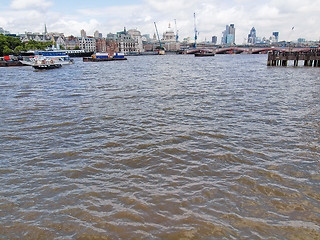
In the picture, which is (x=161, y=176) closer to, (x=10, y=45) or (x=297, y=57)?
(x=297, y=57)

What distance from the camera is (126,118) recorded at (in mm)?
13602

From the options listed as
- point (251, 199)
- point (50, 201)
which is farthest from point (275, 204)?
point (50, 201)

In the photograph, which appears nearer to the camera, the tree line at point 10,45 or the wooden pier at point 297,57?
the wooden pier at point 297,57

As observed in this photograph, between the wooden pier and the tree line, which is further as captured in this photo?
the tree line

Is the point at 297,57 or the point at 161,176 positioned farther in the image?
the point at 297,57

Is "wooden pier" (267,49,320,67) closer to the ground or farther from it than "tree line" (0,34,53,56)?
closer to the ground

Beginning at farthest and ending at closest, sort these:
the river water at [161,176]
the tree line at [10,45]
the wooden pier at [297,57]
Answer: the tree line at [10,45]
the wooden pier at [297,57]
the river water at [161,176]

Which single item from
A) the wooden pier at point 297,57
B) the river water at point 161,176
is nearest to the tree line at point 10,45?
the wooden pier at point 297,57

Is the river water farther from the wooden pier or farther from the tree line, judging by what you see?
the tree line

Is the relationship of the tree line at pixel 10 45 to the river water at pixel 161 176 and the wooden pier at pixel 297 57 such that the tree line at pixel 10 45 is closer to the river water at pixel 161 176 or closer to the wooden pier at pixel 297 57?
the wooden pier at pixel 297 57

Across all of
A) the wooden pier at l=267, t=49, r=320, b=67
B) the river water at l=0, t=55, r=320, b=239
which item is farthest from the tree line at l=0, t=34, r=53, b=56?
the river water at l=0, t=55, r=320, b=239

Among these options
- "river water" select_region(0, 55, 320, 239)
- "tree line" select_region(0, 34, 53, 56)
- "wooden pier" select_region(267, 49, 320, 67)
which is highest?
"tree line" select_region(0, 34, 53, 56)

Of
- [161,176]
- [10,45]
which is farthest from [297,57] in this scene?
[10,45]

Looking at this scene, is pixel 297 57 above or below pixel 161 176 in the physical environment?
above
